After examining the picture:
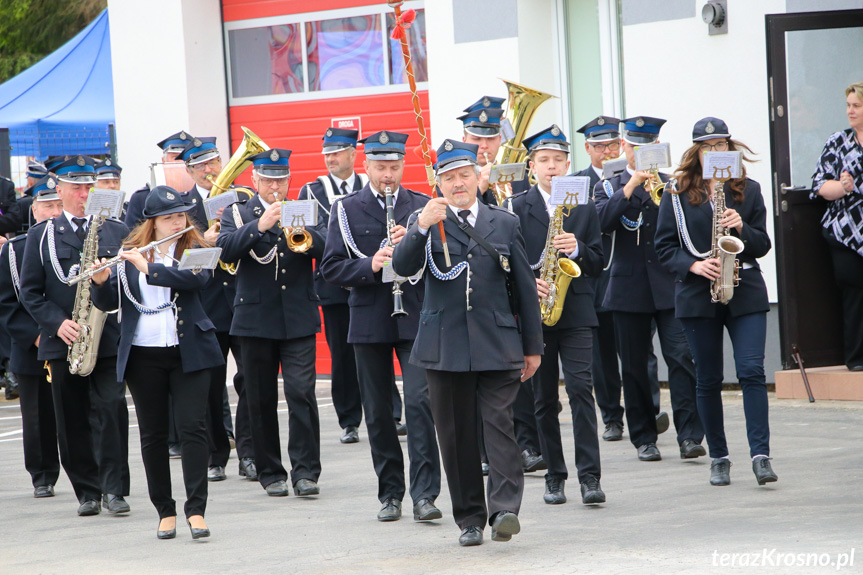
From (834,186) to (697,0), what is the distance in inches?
95.1

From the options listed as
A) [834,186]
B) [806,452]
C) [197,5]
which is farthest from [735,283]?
[197,5]

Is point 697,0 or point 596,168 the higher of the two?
point 697,0

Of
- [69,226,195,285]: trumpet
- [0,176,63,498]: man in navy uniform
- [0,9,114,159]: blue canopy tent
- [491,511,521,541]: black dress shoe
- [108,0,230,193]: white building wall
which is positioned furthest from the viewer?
[0,9,114,159]: blue canopy tent

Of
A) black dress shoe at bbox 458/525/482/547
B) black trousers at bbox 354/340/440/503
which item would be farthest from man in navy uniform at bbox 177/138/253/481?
black dress shoe at bbox 458/525/482/547

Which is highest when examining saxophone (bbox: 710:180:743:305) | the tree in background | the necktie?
the tree in background

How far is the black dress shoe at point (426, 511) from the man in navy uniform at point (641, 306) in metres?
2.19

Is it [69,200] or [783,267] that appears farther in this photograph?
[783,267]

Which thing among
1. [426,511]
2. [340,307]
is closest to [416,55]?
[340,307]

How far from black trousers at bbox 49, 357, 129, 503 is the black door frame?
565 cm

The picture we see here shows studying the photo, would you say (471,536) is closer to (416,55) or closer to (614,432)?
(614,432)

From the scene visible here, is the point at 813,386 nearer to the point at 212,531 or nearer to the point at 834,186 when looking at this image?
the point at 834,186

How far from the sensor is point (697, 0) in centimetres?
1171

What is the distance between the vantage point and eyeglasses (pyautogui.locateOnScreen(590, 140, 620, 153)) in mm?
9703

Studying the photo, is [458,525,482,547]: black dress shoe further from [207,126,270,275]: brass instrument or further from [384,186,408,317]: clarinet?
[207,126,270,275]: brass instrument
